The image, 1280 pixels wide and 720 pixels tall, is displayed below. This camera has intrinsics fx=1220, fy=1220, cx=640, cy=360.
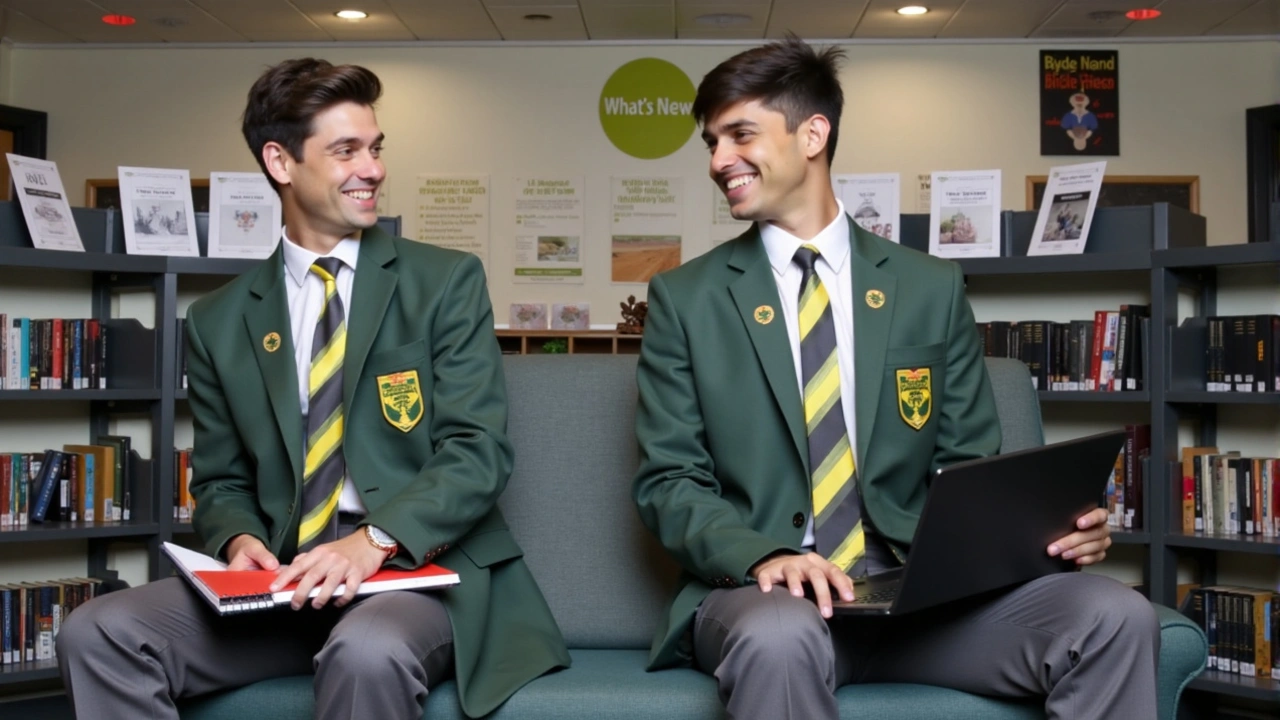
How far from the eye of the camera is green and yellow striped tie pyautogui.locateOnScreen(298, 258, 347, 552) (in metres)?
2.03

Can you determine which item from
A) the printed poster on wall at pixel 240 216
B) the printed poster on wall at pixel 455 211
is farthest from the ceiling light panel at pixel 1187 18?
the printed poster on wall at pixel 240 216

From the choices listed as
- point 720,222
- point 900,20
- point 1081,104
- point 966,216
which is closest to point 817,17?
point 900,20

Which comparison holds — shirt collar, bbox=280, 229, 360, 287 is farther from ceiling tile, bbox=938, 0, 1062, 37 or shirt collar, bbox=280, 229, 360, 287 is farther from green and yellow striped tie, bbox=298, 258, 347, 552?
ceiling tile, bbox=938, 0, 1062, 37

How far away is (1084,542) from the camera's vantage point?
1811 mm

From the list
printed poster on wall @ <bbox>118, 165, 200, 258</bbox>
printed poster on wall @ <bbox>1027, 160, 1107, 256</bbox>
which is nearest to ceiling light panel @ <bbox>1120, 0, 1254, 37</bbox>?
printed poster on wall @ <bbox>1027, 160, 1107, 256</bbox>

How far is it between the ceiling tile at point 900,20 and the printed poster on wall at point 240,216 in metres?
4.69

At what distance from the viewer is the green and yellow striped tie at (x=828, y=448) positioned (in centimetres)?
200

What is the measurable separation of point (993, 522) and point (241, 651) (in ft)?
3.71

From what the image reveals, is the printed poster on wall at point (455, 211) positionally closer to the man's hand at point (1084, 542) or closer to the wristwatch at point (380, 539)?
the wristwatch at point (380, 539)

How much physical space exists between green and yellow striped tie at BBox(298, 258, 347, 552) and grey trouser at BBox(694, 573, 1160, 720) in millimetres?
649

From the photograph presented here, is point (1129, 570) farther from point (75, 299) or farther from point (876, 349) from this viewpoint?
point (75, 299)

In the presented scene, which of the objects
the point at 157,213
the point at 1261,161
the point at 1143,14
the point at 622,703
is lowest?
the point at 622,703

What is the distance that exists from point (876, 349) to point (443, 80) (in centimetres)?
685

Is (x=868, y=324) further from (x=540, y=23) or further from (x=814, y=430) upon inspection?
(x=540, y=23)
